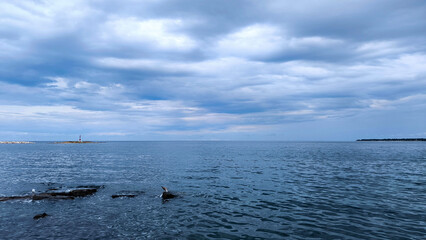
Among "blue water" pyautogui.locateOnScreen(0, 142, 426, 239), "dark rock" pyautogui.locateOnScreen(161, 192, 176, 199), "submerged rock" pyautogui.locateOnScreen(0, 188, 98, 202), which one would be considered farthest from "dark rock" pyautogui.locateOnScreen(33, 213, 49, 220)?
"dark rock" pyautogui.locateOnScreen(161, 192, 176, 199)

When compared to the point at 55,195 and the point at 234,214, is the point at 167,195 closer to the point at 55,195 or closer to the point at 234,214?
the point at 234,214

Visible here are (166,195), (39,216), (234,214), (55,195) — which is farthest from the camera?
(55,195)

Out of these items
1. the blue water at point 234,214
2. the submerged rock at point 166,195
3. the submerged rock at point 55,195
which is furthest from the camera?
the submerged rock at point 166,195

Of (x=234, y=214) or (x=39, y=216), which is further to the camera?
(x=234, y=214)

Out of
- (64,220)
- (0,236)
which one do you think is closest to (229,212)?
(64,220)

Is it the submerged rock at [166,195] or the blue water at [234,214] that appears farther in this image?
the submerged rock at [166,195]

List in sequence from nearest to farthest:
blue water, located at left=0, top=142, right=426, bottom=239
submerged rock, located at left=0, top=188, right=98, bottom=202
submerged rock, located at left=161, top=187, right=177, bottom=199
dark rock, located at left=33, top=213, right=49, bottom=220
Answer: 1. blue water, located at left=0, top=142, right=426, bottom=239
2. dark rock, located at left=33, top=213, right=49, bottom=220
3. submerged rock, located at left=0, top=188, right=98, bottom=202
4. submerged rock, located at left=161, top=187, right=177, bottom=199

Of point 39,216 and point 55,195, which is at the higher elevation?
point 39,216

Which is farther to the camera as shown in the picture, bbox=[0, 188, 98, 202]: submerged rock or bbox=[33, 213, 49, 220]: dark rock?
bbox=[0, 188, 98, 202]: submerged rock

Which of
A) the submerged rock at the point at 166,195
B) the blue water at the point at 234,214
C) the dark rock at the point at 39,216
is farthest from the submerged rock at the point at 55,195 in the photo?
the submerged rock at the point at 166,195

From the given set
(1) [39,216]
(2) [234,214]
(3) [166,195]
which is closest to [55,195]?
(1) [39,216]

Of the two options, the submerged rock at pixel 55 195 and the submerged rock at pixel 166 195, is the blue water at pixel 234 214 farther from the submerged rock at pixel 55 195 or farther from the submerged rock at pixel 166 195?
the submerged rock at pixel 55 195

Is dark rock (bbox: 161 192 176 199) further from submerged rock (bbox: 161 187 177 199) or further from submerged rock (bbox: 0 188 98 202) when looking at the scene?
submerged rock (bbox: 0 188 98 202)

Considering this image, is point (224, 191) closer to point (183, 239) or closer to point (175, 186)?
point (175, 186)
